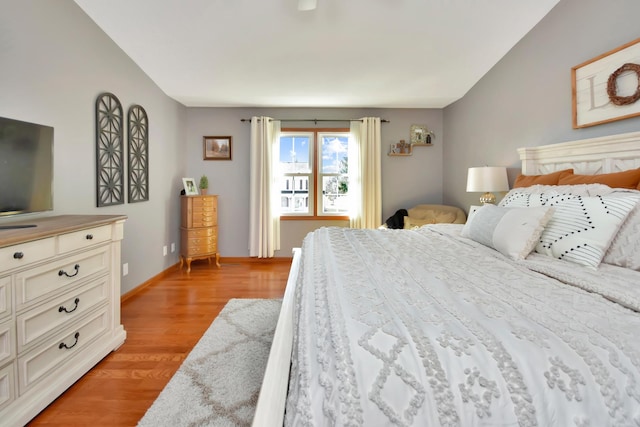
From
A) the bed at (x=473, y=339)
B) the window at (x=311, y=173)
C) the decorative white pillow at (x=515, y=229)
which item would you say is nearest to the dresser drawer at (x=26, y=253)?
the bed at (x=473, y=339)

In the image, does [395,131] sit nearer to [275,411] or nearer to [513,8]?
[513,8]

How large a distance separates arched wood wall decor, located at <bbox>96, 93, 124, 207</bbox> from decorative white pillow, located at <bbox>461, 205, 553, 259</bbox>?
3093 millimetres

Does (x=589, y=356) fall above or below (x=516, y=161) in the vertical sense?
below

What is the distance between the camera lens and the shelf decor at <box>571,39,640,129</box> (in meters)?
1.93

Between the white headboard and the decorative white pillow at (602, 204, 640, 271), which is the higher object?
the white headboard

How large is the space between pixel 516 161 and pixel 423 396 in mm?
3142

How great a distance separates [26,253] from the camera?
58.1 inches

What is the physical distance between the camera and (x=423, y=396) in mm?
621

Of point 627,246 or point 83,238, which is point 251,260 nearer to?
point 83,238

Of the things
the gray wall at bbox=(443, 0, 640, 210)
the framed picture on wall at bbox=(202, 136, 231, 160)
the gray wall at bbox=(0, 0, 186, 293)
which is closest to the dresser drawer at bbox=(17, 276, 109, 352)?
the gray wall at bbox=(0, 0, 186, 293)

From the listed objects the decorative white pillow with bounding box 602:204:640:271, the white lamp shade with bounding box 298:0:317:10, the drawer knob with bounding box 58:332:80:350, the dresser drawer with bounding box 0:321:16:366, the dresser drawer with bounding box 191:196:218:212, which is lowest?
the drawer knob with bounding box 58:332:80:350

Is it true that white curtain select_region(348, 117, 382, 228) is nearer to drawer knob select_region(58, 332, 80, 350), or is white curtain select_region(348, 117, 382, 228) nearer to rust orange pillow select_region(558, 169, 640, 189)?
rust orange pillow select_region(558, 169, 640, 189)

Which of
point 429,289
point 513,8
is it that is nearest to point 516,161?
point 513,8

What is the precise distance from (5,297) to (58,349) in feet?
1.51
